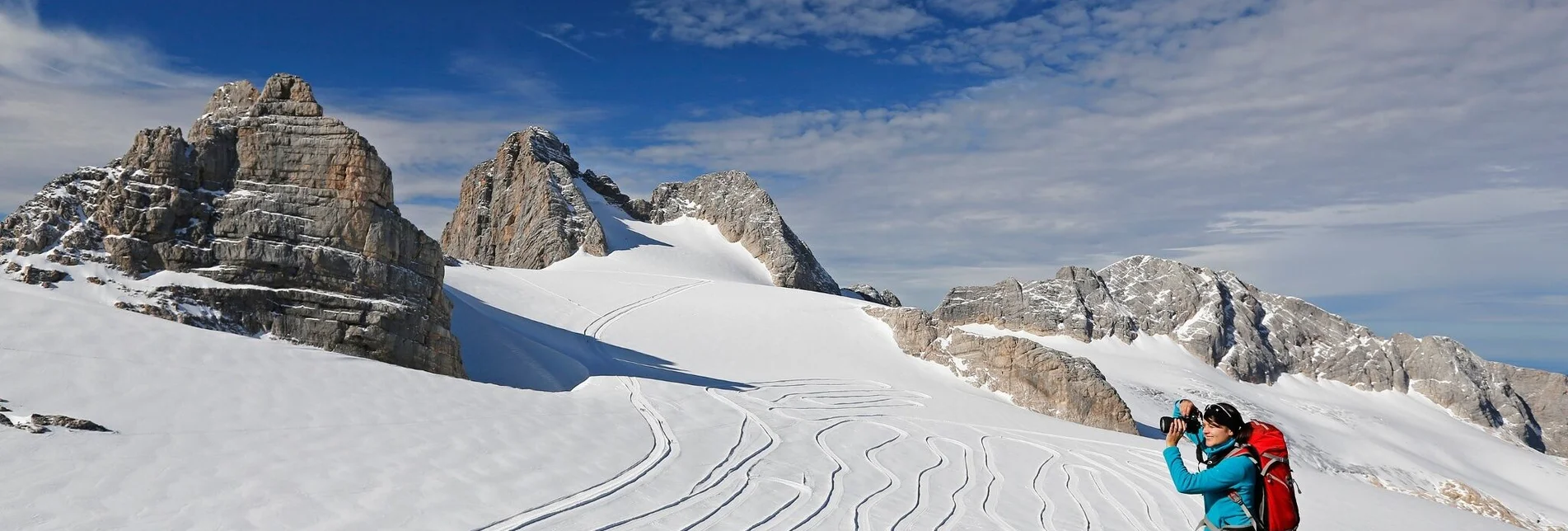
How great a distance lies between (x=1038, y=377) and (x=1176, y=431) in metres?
21.9

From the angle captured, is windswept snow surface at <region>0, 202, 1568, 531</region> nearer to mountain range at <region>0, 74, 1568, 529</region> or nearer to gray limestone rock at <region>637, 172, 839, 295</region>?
mountain range at <region>0, 74, 1568, 529</region>

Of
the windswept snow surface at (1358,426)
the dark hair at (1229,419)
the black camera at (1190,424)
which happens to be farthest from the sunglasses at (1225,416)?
the windswept snow surface at (1358,426)

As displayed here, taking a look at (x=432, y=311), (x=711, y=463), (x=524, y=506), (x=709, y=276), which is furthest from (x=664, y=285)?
(x=524, y=506)

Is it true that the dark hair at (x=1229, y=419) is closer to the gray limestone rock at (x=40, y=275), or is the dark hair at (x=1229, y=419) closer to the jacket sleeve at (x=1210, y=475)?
the jacket sleeve at (x=1210, y=475)

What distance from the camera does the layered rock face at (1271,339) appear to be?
155ft

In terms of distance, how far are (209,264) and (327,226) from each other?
205 centimetres

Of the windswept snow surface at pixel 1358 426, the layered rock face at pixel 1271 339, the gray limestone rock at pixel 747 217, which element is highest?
the gray limestone rock at pixel 747 217

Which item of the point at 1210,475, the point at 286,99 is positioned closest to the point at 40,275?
the point at 286,99

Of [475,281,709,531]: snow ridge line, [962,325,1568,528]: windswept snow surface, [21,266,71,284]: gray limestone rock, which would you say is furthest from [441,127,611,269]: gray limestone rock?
[21,266,71,284]: gray limestone rock

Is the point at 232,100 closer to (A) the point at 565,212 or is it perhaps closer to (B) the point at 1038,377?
(B) the point at 1038,377

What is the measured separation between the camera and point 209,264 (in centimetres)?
1565

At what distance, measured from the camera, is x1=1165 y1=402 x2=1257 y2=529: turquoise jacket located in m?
5.55

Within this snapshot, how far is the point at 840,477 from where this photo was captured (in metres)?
13.0

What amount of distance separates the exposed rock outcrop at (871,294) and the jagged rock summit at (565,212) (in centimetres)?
299
